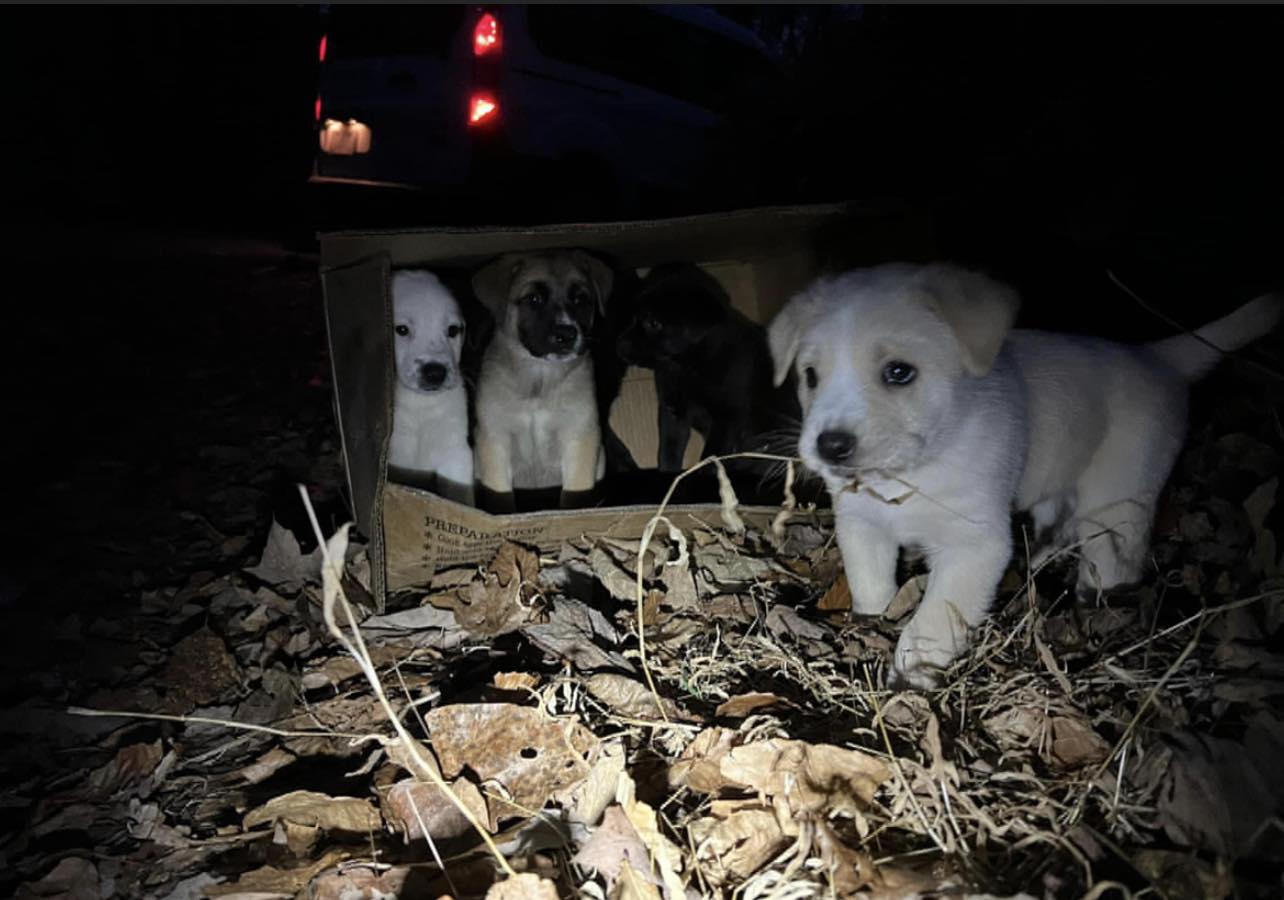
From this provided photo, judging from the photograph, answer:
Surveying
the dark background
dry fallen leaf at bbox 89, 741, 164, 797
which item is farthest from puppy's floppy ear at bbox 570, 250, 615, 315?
dry fallen leaf at bbox 89, 741, 164, 797

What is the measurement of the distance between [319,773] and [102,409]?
4.82m

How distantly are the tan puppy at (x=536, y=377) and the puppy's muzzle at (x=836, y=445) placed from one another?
2.01 m

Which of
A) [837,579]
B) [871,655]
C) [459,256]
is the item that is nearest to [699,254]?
[459,256]

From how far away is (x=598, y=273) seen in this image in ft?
14.8

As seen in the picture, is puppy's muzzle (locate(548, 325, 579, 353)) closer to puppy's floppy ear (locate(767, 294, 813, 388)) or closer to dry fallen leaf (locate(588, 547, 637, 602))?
dry fallen leaf (locate(588, 547, 637, 602))

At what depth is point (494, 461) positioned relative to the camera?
4.32m

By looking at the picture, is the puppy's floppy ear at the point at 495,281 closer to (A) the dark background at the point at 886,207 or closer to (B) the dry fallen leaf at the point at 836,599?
(A) the dark background at the point at 886,207

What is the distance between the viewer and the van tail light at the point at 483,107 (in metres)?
7.15

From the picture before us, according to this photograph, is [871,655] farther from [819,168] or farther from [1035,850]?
[819,168]

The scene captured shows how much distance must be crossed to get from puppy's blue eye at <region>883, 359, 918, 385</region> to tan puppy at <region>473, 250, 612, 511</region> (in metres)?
1.96

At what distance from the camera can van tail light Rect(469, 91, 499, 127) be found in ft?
A: 23.5

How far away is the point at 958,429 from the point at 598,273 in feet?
7.66

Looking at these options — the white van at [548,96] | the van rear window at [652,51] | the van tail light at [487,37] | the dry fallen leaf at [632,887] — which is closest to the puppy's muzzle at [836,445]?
the dry fallen leaf at [632,887]

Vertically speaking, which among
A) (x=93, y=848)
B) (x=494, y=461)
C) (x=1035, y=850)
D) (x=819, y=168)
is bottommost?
(x=93, y=848)
